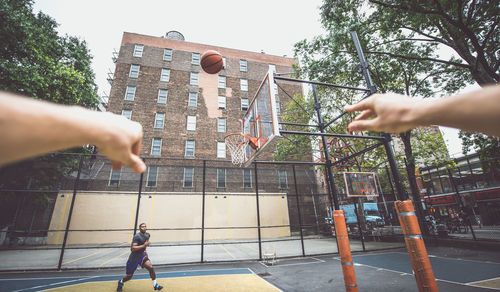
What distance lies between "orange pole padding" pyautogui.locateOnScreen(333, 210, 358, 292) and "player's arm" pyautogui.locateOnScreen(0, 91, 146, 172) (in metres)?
4.33

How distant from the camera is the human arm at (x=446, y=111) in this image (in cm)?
94

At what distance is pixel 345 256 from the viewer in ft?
13.6

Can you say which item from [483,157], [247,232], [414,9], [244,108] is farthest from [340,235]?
[244,108]

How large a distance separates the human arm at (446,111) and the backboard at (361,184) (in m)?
5.89

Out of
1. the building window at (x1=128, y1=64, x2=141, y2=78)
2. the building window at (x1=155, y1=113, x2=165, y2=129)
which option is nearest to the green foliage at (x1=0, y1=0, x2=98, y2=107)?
the building window at (x1=155, y1=113, x2=165, y2=129)

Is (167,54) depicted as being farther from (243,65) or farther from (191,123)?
(191,123)

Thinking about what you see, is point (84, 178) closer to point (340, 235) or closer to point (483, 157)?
point (340, 235)

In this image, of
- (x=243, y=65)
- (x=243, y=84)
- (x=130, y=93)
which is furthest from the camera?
(x=243, y=65)

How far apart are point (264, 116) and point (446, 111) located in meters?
5.28

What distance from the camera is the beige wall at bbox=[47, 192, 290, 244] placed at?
12844 millimetres

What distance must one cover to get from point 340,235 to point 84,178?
12980mm

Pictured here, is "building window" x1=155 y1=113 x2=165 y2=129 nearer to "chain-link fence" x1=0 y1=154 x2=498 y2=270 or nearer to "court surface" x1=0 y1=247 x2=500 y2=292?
"chain-link fence" x1=0 y1=154 x2=498 y2=270

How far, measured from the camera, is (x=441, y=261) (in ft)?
26.5

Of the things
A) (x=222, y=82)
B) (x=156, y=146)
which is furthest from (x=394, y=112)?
(x=222, y=82)
